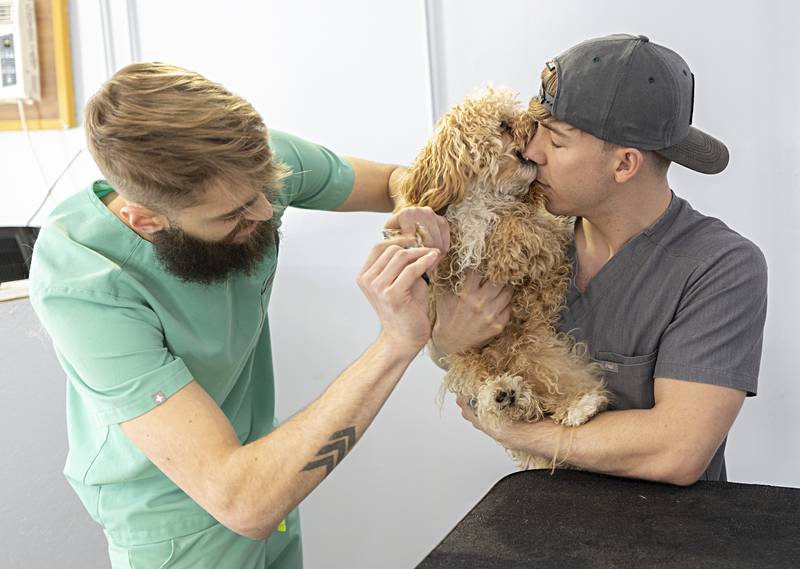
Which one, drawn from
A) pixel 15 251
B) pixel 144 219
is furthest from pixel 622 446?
pixel 15 251

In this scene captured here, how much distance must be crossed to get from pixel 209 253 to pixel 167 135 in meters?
0.25

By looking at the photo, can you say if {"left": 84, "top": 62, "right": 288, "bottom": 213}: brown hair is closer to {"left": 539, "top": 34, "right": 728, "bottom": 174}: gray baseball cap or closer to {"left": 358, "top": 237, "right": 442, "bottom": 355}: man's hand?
{"left": 358, "top": 237, "right": 442, "bottom": 355}: man's hand

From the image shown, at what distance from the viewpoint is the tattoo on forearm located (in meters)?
1.27

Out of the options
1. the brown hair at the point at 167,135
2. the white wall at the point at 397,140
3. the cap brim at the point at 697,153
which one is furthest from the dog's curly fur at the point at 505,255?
the white wall at the point at 397,140

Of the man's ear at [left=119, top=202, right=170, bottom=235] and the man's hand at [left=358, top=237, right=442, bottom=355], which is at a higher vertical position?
the man's ear at [left=119, top=202, right=170, bottom=235]

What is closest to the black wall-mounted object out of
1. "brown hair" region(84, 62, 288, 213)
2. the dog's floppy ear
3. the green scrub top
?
the green scrub top

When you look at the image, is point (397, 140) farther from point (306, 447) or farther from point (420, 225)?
point (306, 447)

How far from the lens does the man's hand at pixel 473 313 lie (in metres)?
1.59

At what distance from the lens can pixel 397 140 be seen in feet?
7.60

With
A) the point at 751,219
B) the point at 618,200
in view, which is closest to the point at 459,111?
the point at 618,200

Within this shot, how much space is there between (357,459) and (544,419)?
1110 mm

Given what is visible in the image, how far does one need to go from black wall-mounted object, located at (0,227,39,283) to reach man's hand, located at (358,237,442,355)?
4.58ft

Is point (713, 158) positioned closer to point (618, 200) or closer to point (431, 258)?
point (618, 200)

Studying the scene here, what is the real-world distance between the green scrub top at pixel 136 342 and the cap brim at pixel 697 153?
2.47ft
